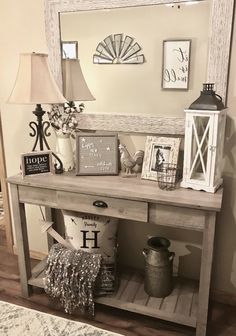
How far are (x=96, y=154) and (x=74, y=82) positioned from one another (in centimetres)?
51

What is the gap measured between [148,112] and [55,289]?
1185mm

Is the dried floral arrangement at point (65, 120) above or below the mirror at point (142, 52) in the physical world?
below

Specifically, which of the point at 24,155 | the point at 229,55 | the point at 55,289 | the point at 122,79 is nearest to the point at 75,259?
the point at 55,289

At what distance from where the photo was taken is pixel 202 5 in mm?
1664

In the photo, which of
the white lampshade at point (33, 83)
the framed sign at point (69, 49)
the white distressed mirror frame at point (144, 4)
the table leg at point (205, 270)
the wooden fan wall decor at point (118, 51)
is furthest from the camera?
the framed sign at point (69, 49)

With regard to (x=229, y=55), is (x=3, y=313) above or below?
below

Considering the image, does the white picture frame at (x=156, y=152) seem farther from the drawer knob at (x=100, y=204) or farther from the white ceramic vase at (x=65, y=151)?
the white ceramic vase at (x=65, y=151)

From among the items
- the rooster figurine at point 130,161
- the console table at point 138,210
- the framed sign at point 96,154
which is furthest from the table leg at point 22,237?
the rooster figurine at point 130,161

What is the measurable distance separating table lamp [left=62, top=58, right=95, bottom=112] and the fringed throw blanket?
89cm

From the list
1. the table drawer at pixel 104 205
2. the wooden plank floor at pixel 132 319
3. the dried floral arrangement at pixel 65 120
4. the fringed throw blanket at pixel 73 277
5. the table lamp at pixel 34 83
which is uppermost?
the table lamp at pixel 34 83

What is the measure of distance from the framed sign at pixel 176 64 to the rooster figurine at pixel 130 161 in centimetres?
42

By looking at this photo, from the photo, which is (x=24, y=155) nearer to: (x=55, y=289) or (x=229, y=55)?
(x=55, y=289)

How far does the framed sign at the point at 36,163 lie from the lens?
6.02 feet

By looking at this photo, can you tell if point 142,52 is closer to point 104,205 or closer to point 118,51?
point 118,51
